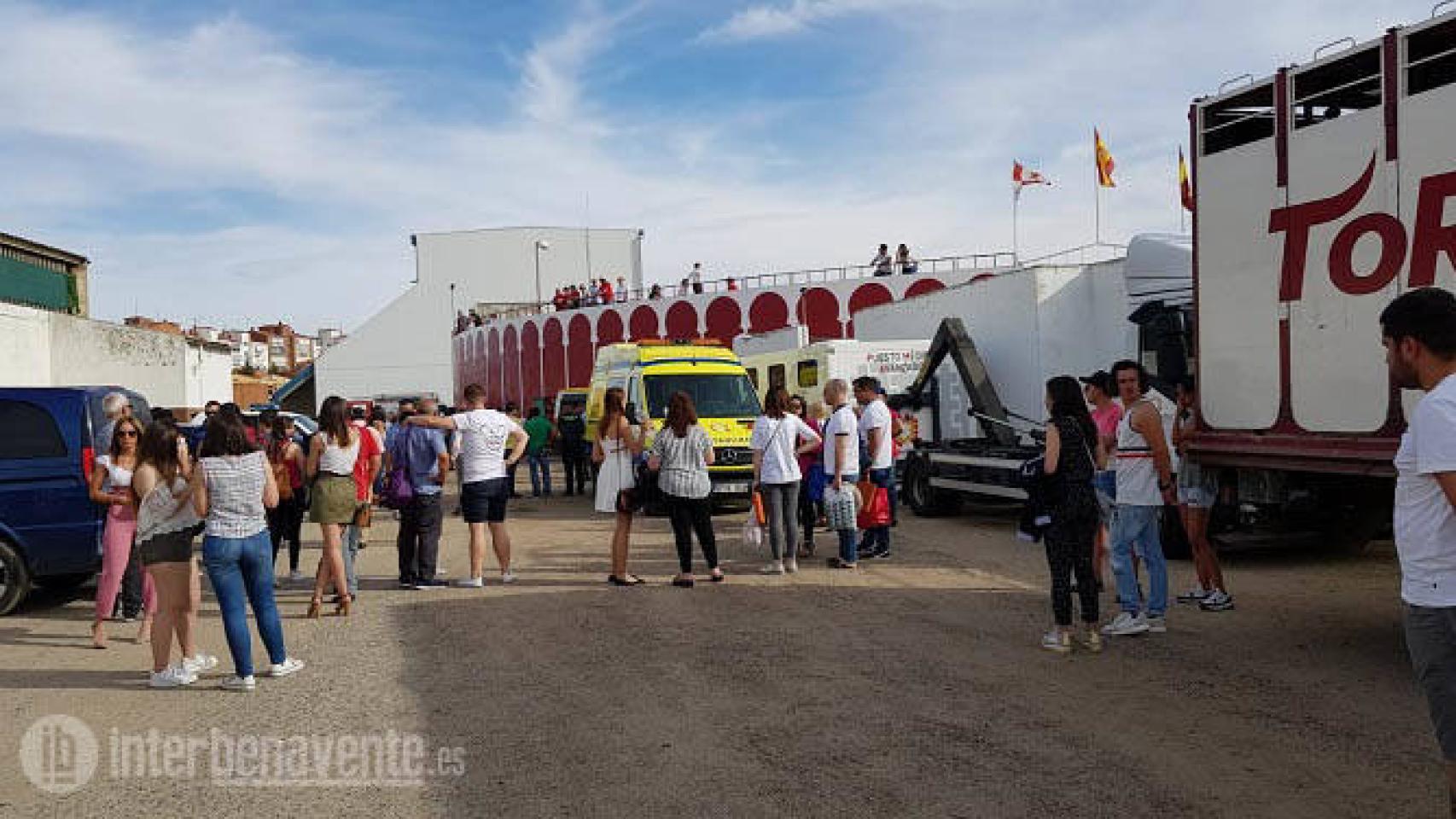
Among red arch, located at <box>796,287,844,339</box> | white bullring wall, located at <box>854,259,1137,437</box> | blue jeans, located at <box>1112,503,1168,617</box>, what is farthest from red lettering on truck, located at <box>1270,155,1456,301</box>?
red arch, located at <box>796,287,844,339</box>

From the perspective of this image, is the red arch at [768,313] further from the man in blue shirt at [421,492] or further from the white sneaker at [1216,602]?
the white sneaker at [1216,602]

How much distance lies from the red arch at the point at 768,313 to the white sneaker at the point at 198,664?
31.4m

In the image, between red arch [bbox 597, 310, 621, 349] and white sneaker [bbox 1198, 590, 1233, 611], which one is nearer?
white sneaker [bbox 1198, 590, 1233, 611]

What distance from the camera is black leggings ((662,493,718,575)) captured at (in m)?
9.88

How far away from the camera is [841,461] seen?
35.0 ft

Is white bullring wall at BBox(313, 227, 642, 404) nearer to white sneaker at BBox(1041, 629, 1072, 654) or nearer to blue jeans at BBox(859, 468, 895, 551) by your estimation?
blue jeans at BBox(859, 468, 895, 551)

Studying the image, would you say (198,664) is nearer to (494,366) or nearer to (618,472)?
(618,472)

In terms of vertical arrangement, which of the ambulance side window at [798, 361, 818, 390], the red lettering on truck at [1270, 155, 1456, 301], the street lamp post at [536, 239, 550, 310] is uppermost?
the street lamp post at [536, 239, 550, 310]

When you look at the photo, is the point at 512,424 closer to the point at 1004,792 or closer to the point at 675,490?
the point at 675,490

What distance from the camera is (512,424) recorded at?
1019 cm

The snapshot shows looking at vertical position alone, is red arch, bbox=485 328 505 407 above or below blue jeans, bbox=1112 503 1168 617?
above

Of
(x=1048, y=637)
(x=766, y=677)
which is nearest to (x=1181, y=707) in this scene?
(x=1048, y=637)

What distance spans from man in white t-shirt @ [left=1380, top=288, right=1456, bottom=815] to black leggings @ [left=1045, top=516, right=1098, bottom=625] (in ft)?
12.1

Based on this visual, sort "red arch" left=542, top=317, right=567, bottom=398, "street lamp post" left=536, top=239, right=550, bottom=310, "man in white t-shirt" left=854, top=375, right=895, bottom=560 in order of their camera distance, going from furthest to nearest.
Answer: "street lamp post" left=536, top=239, right=550, bottom=310
"red arch" left=542, top=317, right=567, bottom=398
"man in white t-shirt" left=854, top=375, right=895, bottom=560
